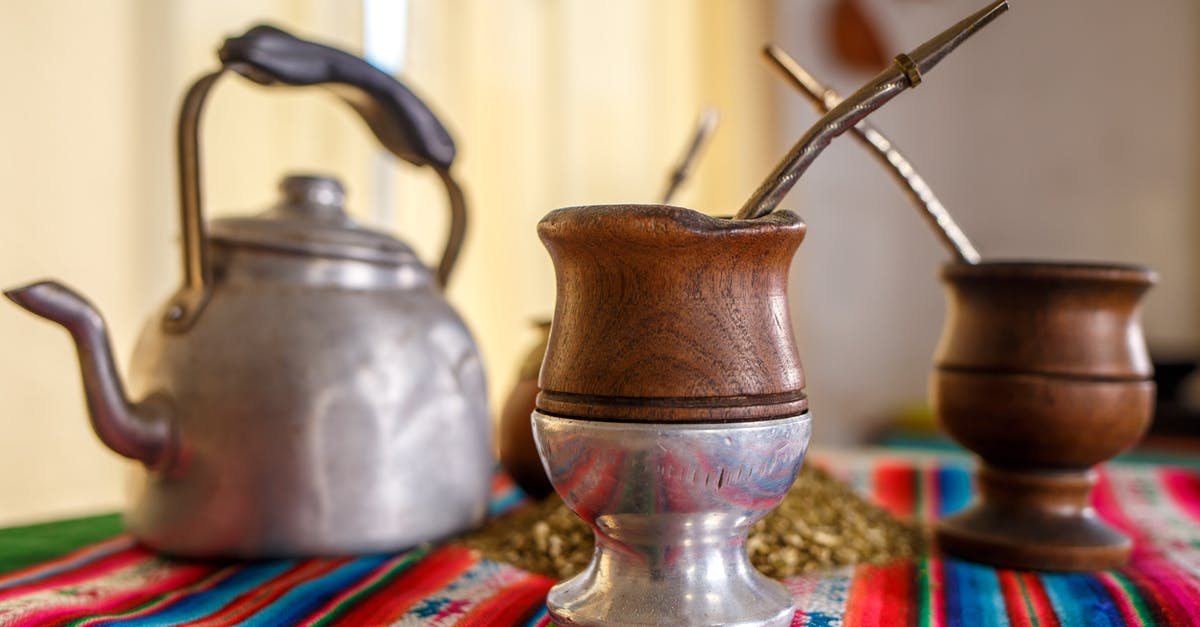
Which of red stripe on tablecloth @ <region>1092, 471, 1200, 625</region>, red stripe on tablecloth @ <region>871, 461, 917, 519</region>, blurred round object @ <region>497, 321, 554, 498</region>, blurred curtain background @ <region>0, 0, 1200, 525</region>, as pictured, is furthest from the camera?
blurred curtain background @ <region>0, 0, 1200, 525</region>

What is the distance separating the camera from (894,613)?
0.51 meters

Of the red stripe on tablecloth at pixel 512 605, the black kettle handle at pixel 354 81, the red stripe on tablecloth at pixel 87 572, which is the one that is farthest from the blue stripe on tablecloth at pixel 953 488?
the red stripe on tablecloth at pixel 87 572

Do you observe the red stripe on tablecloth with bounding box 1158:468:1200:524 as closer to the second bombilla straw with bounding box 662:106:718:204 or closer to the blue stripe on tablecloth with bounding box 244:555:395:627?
the second bombilla straw with bounding box 662:106:718:204

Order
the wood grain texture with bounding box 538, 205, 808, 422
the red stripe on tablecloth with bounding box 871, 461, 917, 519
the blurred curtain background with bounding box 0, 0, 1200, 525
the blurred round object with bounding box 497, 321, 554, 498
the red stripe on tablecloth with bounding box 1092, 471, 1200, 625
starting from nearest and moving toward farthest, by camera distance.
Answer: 1. the wood grain texture with bounding box 538, 205, 808, 422
2. the red stripe on tablecloth with bounding box 1092, 471, 1200, 625
3. the blurred round object with bounding box 497, 321, 554, 498
4. the red stripe on tablecloth with bounding box 871, 461, 917, 519
5. the blurred curtain background with bounding box 0, 0, 1200, 525

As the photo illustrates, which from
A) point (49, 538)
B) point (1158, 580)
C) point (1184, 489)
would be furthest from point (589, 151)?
point (1158, 580)

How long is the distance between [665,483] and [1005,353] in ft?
0.96

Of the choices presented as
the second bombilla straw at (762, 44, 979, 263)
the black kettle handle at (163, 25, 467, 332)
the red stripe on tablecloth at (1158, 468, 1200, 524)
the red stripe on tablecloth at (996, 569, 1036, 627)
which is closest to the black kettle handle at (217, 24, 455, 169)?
the black kettle handle at (163, 25, 467, 332)

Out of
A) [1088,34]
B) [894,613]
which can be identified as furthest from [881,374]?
[894,613]

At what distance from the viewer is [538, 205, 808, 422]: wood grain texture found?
410 millimetres

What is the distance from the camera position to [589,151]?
1.89 meters

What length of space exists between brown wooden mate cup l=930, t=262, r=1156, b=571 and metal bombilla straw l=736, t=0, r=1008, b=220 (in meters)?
0.19

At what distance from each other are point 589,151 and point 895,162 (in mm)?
1296

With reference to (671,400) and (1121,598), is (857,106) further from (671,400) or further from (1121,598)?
(1121,598)

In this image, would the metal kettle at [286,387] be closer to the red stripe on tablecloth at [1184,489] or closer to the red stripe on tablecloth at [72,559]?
the red stripe on tablecloth at [72,559]
